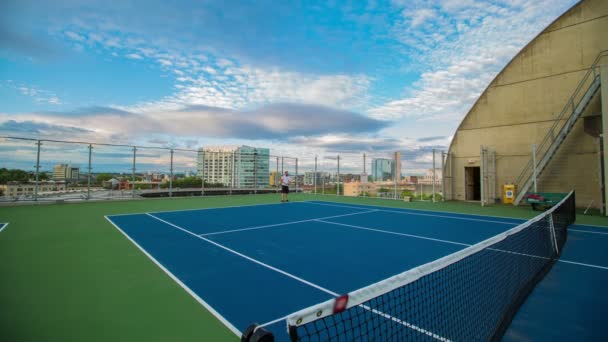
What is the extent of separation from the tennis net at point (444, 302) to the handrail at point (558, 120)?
37.0 ft

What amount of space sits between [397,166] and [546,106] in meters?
7.87

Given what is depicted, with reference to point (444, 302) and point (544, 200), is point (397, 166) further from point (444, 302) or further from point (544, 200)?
point (444, 302)

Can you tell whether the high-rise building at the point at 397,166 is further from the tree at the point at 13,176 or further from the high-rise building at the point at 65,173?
the tree at the point at 13,176

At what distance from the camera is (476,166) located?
668 inches

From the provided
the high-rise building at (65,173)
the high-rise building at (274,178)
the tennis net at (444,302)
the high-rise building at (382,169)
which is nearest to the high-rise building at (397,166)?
the high-rise building at (382,169)

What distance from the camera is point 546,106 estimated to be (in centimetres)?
1440

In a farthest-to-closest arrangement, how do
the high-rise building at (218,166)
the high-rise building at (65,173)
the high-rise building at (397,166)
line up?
the high-rise building at (218,166) < the high-rise building at (397,166) < the high-rise building at (65,173)

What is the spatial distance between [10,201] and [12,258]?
1131 cm

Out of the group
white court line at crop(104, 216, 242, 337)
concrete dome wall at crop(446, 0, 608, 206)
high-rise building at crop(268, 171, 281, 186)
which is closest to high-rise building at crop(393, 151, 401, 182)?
concrete dome wall at crop(446, 0, 608, 206)

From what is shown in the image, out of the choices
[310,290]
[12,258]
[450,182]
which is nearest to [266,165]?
[450,182]

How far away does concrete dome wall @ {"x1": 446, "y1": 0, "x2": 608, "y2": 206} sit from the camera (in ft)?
43.1

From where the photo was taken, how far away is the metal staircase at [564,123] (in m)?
12.6

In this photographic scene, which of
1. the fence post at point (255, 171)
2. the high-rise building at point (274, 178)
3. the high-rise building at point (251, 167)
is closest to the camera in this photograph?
the high-rise building at point (251, 167)

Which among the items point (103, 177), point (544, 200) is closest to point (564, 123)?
point (544, 200)
